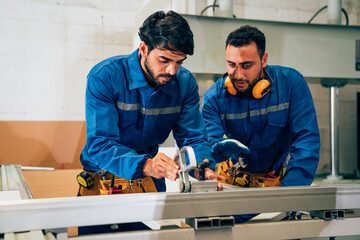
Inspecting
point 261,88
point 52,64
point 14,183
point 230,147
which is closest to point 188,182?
point 230,147

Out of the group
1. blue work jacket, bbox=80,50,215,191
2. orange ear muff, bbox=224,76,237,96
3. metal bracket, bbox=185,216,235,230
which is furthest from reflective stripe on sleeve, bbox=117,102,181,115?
metal bracket, bbox=185,216,235,230

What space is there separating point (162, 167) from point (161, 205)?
0.20 metres

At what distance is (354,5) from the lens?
409cm

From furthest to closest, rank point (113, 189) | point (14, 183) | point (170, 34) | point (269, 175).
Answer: point (14, 183)
point (269, 175)
point (113, 189)
point (170, 34)

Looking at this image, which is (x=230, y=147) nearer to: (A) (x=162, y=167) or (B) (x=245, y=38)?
(A) (x=162, y=167)

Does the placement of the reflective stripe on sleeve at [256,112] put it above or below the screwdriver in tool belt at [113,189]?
above

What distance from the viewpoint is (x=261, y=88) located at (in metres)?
1.56

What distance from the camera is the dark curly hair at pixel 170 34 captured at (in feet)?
4.05

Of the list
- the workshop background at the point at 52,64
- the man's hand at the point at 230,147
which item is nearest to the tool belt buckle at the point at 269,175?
the man's hand at the point at 230,147

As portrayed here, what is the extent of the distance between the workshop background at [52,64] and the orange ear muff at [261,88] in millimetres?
1785

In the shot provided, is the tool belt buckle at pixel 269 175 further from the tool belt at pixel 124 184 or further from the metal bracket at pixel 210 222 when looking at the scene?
the metal bracket at pixel 210 222

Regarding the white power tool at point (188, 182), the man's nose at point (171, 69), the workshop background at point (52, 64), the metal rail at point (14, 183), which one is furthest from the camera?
the workshop background at point (52, 64)

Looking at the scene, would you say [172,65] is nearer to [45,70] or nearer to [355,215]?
[355,215]

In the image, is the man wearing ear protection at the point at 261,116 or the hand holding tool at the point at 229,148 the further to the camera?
the man wearing ear protection at the point at 261,116
